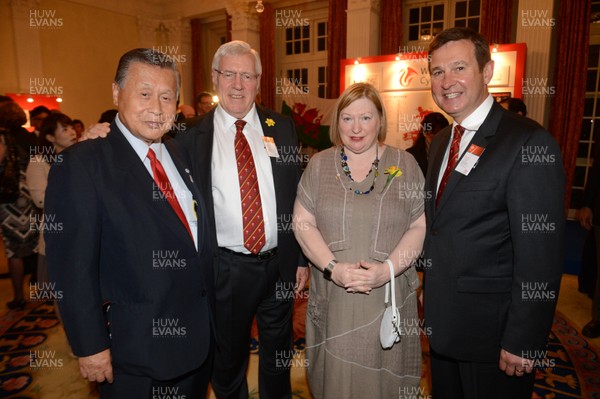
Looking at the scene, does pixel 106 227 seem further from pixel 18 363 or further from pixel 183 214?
pixel 18 363

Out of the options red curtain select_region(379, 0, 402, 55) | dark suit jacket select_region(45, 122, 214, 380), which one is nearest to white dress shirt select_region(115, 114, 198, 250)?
dark suit jacket select_region(45, 122, 214, 380)

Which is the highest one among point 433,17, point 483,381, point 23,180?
point 433,17

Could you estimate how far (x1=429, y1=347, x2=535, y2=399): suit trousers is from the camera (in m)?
1.62

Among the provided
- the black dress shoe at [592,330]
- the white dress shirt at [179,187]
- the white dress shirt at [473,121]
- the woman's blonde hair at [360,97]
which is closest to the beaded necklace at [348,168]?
the woman's blonde hair at [360,97]

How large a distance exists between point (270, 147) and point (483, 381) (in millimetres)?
1576

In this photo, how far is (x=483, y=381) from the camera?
166 cm

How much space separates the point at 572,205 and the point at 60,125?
28.1 ft

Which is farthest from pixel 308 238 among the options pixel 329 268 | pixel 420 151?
pixel 420 151

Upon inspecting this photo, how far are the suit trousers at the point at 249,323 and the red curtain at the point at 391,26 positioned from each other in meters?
7.51

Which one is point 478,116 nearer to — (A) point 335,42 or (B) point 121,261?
(B) point 121,261

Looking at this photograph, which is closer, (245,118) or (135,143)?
(135,143)

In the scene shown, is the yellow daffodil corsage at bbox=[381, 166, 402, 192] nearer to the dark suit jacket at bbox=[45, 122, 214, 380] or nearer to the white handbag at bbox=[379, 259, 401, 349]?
the white handbag at bbox=[379, 259, 401, 349]

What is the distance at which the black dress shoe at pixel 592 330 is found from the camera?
3.27 m

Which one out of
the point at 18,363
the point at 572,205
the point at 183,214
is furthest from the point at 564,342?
the point at 572,205
